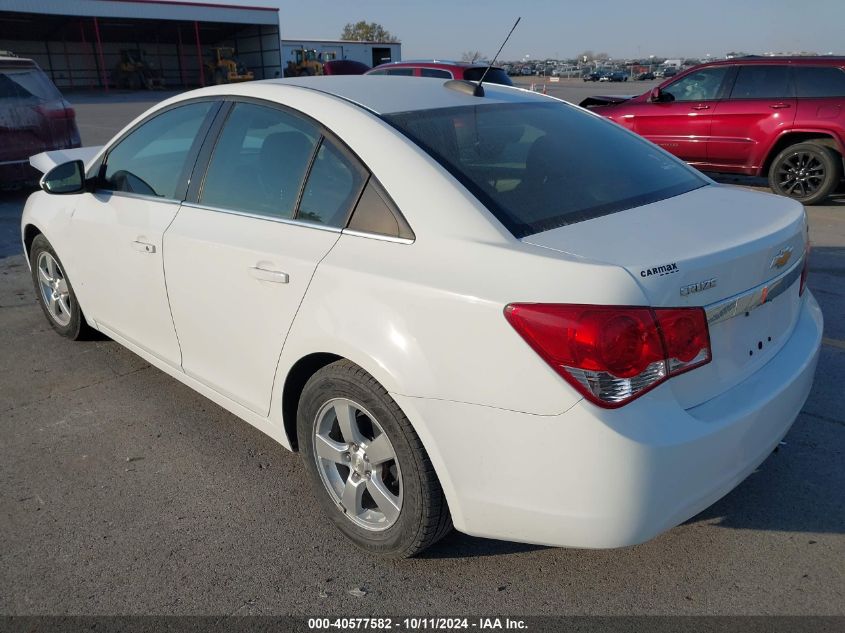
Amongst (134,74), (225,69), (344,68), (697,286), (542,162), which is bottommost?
(134,74)

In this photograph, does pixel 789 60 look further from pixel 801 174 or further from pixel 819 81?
pixel 801 174

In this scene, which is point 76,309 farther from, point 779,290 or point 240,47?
point 240,47

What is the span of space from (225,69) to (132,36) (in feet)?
27.6

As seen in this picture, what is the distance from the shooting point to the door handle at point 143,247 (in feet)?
10.9

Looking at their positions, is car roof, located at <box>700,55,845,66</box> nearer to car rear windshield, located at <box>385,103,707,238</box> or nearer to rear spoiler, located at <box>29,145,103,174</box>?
car rear windshield, located at <box>385,103,707,238</box>

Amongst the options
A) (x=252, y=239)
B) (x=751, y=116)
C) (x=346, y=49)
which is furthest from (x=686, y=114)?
(x=346, y=49)

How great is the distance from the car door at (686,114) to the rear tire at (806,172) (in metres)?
1.01

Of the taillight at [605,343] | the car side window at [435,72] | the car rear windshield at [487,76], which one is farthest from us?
the car side window at [435,72]

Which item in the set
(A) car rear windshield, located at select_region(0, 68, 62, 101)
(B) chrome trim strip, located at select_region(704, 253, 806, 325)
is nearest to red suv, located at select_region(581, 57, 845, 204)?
(B) chrome trim strip, located at select_region(704, 253, 806, 325)

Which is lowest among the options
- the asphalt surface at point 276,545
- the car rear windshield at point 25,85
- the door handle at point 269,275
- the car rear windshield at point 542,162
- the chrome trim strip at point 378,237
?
the asphalt surface at point 276,545

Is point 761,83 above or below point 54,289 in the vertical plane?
above

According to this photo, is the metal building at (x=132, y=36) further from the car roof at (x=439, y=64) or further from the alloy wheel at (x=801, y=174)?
the alloy wheel at (x=801, y=174)

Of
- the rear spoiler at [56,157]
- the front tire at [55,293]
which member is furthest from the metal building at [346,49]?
the front tire at [55,293]

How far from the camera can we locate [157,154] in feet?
12.0
